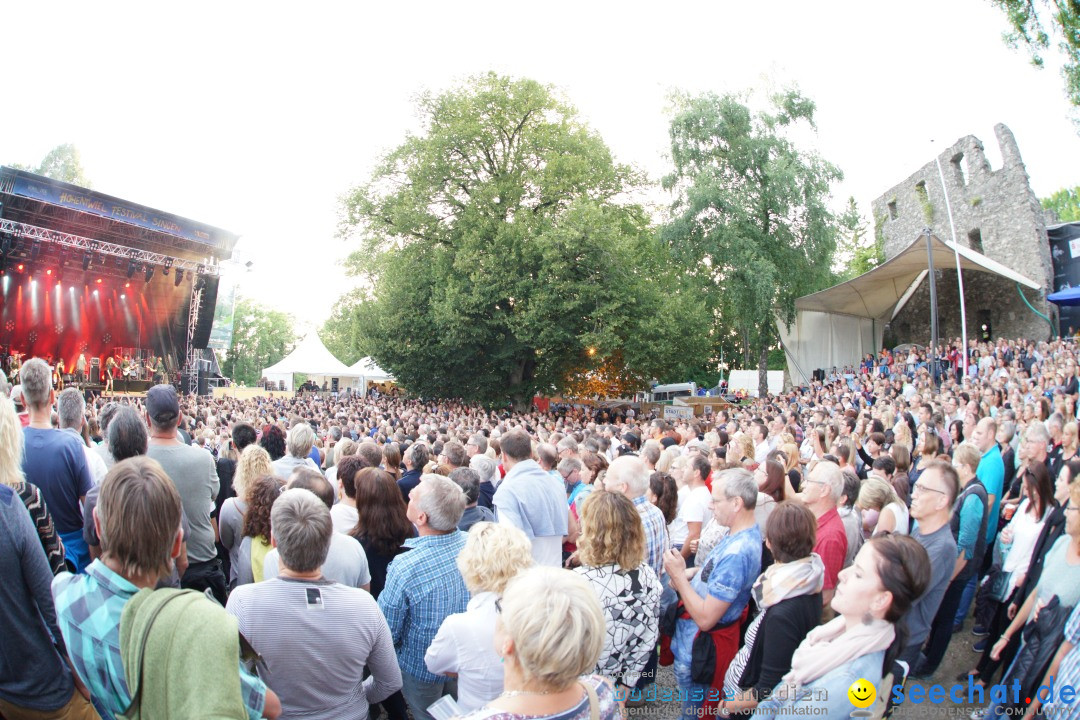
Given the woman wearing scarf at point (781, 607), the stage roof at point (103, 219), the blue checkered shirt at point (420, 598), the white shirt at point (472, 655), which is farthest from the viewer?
the stage roof at point (103, 219)

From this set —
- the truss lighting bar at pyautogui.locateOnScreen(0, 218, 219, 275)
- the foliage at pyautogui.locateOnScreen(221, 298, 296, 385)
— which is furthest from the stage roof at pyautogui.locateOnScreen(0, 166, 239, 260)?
the foliage at pyautogui.locateOnScreen(221, 298, 296, 385)

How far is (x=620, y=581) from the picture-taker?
9.15ft

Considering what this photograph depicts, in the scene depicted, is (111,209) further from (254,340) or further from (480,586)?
(254,340)

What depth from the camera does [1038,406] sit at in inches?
309

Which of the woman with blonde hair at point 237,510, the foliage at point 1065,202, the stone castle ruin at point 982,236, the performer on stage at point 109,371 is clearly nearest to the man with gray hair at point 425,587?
the woman with blonde hair at point 237,510

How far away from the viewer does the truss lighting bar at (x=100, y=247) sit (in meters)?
16.9

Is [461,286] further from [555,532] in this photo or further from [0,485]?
[0,485]

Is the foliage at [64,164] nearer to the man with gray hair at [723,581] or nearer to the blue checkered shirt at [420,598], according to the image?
the blue checkered shirt at [420,598]

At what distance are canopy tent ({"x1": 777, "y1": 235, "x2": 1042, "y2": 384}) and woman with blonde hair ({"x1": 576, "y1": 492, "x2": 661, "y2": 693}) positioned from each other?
20.2 m

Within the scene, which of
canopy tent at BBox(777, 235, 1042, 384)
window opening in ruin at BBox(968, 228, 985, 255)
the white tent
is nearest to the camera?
canopy tent at BBox(777, 235, 1042, 384)

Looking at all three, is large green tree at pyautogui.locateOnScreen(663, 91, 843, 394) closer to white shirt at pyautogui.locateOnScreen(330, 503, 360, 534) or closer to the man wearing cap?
white shirt at pyautogui.locateOnScreen(330, 503, 360, 534)

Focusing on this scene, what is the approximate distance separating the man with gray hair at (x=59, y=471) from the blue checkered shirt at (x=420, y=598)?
5.02ft

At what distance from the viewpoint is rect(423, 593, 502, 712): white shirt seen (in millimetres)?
2449

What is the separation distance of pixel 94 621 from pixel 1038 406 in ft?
30.3
